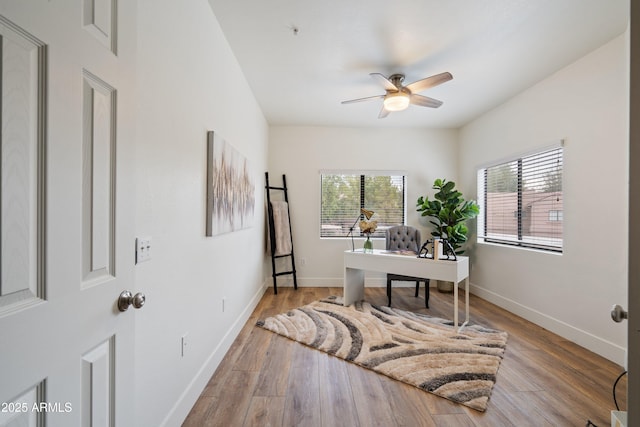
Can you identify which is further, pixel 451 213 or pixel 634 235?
pixel 451 213

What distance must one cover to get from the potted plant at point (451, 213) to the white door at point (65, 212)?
12.6 ft

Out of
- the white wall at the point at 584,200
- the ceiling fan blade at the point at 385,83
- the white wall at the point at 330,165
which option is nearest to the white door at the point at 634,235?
the ceiling fan blade at the point at 385,83

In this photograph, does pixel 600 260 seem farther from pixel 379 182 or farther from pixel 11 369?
pixel 11 369

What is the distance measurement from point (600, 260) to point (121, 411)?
343cm

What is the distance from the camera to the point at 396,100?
9.44 ft

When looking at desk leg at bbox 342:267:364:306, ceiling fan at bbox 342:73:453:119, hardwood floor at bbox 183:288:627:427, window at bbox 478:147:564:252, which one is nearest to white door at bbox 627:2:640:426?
hardwood floor at bbox 183:288:627:427

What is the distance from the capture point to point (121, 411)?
0.88m

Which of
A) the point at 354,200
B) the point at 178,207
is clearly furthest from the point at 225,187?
the point at 354,200

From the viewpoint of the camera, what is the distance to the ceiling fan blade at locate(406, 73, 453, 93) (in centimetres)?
244

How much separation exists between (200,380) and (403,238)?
3059mm

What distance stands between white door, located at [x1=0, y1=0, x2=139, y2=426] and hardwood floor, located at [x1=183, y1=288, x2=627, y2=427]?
1088mm

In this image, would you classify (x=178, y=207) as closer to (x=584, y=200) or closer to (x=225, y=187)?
(x=225, y=187)

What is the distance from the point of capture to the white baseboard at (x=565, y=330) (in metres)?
2.29

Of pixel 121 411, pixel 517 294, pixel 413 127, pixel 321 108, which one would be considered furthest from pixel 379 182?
pixel 121 411
